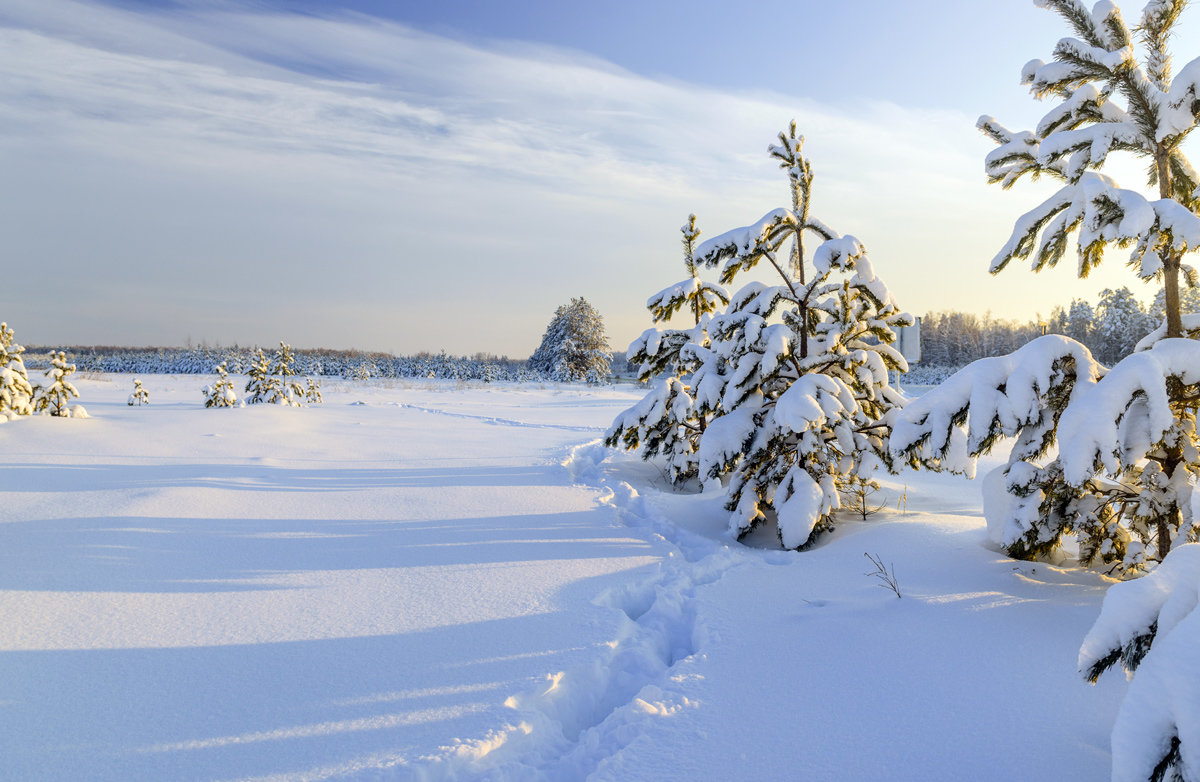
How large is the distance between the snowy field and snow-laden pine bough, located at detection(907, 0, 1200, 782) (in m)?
0.49

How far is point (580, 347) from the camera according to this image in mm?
48938

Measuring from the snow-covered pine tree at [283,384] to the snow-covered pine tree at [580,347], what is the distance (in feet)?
97.9

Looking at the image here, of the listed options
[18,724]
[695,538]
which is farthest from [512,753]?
[695,538]

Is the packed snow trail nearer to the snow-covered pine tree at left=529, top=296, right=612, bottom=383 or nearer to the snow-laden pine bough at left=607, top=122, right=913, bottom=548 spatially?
the snow-laden pine bough at left=607, top=122, right=913, bottom=548

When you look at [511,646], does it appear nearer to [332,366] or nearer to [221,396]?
[221,396]

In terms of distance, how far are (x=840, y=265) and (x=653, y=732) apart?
387 cm

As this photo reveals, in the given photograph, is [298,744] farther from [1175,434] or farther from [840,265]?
[840,265]

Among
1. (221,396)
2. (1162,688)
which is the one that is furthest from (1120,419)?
(221,396)

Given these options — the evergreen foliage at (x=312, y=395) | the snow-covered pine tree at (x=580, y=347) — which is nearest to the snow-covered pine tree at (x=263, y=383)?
the evergreen foliage at (x=312, y=395)

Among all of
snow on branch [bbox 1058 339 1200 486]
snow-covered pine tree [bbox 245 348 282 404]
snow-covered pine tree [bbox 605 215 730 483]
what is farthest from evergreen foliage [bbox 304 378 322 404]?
→ snow on branch [bbox 1058 339 1200 486]

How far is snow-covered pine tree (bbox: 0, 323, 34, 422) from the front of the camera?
9891 millimetres

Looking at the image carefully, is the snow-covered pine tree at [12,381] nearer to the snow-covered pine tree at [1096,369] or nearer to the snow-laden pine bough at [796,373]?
the snow-laden pine bough at [796,373]

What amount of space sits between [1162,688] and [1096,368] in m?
2.31

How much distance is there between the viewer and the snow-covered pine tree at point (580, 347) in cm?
4859
